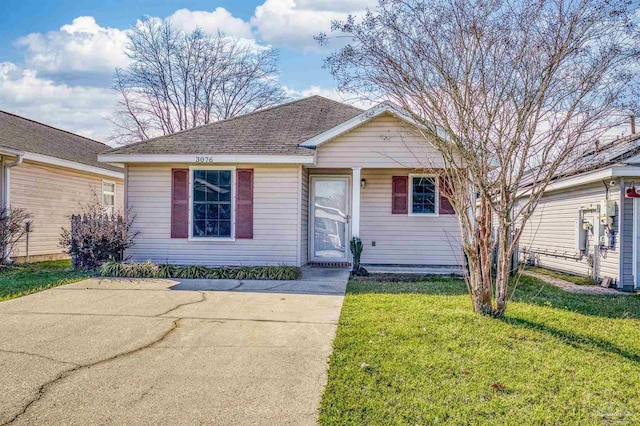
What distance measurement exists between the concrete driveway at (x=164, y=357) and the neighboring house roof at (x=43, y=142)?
6616 millimetres

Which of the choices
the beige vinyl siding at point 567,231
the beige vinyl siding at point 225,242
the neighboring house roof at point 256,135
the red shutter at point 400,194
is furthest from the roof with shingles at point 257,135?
the beige vinyl siding at point 567,231

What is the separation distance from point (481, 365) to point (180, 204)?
305 inches

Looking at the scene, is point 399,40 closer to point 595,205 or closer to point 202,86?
point 595,205

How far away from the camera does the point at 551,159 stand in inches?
215

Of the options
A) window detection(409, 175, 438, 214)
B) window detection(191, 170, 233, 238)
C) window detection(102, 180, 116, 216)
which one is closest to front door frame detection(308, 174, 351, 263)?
window detection(409, 175, 438, 214)

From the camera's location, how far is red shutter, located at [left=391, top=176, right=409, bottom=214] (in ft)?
35.7

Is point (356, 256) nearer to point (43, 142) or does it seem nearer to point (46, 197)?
point (46, 197)

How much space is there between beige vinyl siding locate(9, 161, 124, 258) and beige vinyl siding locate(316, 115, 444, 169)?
736 centimetres

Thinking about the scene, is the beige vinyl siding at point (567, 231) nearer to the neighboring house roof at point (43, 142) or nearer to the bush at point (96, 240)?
the bush at point (96, 240)

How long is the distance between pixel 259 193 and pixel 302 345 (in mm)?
5741

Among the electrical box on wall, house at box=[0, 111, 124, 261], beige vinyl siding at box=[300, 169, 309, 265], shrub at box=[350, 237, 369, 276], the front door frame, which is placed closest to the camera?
the electrical box on wall

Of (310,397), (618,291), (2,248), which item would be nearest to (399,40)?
(310,397)

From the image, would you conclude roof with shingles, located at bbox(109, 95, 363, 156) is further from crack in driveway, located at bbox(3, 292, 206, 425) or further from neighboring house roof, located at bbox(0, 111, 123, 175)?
crack in driveway, located at bbox(3, 292, 206, 425)

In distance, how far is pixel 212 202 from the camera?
1002 centimetres
